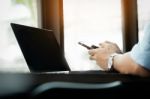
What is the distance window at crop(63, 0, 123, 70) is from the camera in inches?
87.4

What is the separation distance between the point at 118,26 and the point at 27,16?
2.29ft

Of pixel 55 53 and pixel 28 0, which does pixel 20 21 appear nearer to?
pixel 28 0

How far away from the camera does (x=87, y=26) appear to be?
2252 millimetres

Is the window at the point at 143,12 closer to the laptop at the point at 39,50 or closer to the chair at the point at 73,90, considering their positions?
the laptop at the point at 39,50

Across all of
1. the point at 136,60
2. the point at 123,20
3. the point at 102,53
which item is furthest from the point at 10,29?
the point at 136,60

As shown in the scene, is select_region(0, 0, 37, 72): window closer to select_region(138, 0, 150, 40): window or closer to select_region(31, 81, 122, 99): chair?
select_region(138, 0, 150, 40): window

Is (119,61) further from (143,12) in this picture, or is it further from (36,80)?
(143,12)

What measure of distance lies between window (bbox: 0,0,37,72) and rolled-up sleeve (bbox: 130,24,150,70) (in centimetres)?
93

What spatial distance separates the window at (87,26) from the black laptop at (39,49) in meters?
0.38

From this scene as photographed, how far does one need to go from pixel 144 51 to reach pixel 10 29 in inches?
44.4

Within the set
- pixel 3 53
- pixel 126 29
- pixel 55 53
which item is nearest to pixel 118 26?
pixel 126 29

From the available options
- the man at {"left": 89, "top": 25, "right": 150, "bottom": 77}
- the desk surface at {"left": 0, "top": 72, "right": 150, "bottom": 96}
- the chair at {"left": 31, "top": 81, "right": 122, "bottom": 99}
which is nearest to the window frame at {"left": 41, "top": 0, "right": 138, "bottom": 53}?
the man at {"left": 89, "top": 25, "right": 150, "bottom": 77}

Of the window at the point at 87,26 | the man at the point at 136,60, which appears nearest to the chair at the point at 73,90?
the man at the point at 136,60

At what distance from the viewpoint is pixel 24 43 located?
58.9 inches
